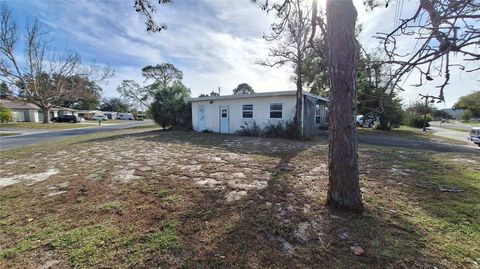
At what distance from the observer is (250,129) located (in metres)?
14.0

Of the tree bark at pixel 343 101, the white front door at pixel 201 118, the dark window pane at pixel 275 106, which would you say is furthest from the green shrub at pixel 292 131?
the tree bark at pixel 343 101

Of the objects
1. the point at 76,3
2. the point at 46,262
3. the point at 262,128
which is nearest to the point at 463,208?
the point at 46,262

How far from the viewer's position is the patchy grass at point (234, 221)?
2.25m

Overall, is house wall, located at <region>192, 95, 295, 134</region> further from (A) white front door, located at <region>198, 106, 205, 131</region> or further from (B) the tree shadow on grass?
(B) the tree shadow on grass

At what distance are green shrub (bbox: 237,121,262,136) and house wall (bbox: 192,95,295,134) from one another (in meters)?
0.19

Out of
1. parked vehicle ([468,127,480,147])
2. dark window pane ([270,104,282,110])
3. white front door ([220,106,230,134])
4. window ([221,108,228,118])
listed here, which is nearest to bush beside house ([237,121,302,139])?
dark window pane ([270,104,282,110])

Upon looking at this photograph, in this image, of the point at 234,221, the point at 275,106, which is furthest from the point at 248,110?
the point at 234,221

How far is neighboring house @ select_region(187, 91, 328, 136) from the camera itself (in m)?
12.9

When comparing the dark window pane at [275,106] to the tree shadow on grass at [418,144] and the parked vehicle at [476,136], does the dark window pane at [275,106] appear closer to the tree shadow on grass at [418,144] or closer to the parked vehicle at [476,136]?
the tree shadow on grass at [418,144]

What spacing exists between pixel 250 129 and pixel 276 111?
193 centimetres

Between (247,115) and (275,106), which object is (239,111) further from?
(275,106)

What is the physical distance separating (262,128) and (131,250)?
1170 centimetres

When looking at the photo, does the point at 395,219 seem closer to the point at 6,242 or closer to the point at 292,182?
the point at 292,182

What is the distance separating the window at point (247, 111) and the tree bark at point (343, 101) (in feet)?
36.0
